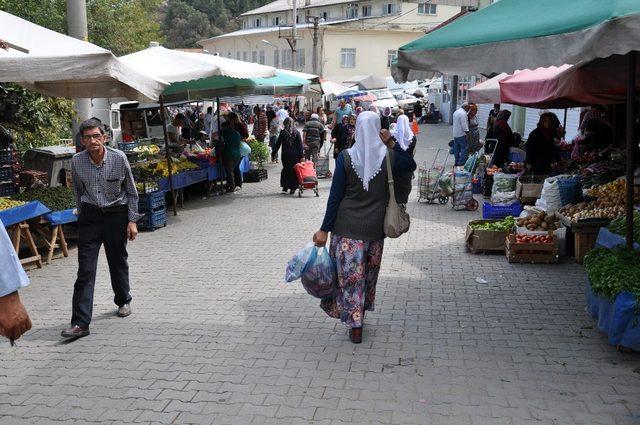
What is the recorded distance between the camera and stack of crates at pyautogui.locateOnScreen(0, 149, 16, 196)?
10.4 meters

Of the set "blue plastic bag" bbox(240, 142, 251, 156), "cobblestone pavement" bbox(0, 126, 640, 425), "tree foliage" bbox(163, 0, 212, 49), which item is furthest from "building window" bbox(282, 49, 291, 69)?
"cobblestone pavement" bbox(0, 126, 640, 425)

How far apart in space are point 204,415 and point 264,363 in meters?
0.92

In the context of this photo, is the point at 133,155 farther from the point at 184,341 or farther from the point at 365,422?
the point at 365,422

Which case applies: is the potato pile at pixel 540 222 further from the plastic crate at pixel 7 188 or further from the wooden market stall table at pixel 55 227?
the plastic crate at pixel 7 188

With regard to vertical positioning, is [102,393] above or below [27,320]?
below

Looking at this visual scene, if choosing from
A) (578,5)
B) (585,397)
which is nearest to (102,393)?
(585,397)

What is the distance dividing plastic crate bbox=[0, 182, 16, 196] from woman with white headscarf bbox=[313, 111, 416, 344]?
7.04 meters

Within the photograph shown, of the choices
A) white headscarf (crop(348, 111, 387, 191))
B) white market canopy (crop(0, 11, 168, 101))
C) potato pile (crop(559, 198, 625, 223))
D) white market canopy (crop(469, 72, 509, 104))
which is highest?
white market canopy (crop(0, 11, 168, 101))

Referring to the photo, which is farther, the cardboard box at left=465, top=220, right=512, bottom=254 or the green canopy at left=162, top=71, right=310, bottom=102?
the green canopy at left=162, top=71, right=310, bottom=102

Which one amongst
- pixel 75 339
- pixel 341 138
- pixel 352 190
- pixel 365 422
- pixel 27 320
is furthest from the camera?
pixel 341 138

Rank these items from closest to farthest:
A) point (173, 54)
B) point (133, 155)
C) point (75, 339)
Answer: point (75, 339), point (173, 54), point (133, 155)

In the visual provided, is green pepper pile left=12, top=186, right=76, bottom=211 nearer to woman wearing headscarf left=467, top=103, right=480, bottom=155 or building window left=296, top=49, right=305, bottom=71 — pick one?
woman wearing headscarf left=467, top=103, right=480, bottom=155

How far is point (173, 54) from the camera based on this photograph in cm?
1228

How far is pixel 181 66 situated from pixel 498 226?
6.31 meters
